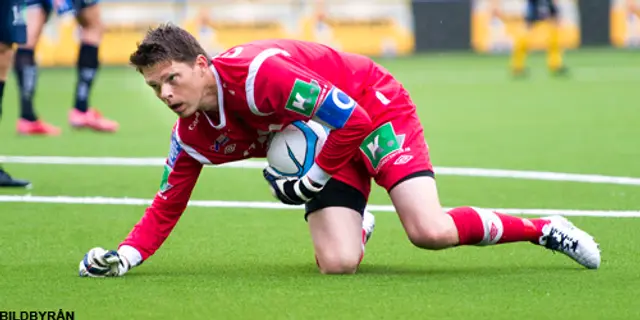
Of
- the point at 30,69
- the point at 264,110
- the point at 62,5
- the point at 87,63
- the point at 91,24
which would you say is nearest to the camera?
the point at 264,110

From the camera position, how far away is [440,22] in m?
25.0

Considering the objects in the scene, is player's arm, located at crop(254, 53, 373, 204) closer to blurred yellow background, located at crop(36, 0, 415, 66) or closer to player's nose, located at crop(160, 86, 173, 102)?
player's nose, located at crop(160, 86, 173, 102)

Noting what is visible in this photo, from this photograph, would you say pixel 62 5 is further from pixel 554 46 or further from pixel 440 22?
pixel 440 22

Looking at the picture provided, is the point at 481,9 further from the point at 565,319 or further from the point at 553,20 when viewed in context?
the point at 565,319

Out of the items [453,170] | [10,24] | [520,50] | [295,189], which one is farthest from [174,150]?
[520,50]

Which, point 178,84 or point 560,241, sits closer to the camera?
point 178,84

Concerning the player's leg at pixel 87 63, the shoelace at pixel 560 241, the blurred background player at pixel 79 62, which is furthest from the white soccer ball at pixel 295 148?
the player's leg at pixel 87 63

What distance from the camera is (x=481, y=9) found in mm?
24781

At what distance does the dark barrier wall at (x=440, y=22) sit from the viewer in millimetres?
24812

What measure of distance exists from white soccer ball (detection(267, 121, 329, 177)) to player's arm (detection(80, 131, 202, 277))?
1.16 feet

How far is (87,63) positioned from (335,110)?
7.09m

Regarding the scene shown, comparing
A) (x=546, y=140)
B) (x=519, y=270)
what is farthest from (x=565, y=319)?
(x=546, y=140)

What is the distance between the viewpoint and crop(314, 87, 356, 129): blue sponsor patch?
197 inches

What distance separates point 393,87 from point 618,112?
824cm
